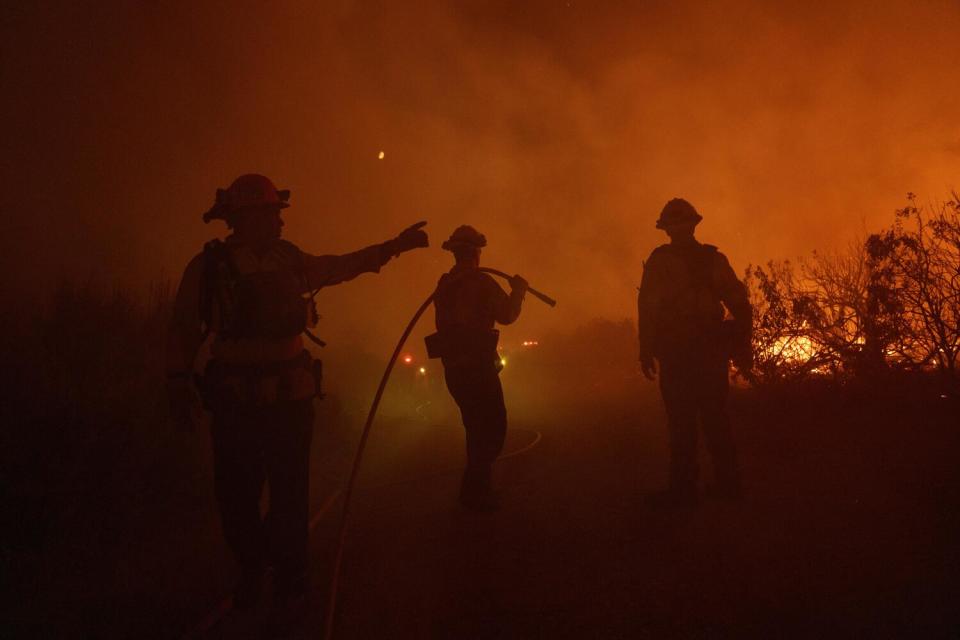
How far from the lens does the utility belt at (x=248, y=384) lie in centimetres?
338

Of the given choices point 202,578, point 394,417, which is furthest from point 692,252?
point 394,417

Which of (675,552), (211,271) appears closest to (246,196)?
(211,271)

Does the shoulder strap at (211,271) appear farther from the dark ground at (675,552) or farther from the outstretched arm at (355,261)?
the dark ground at (675,552)

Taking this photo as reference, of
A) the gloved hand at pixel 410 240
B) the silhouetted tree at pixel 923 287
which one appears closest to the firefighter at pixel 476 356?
the gloved hand at pixel 410 240

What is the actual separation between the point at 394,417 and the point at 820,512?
12.2 meters

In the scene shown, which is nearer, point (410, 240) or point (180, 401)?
point (180, 401)

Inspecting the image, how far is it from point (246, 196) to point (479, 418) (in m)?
2.53

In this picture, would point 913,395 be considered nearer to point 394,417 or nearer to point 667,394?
point 667,394

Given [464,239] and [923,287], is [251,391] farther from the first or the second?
[923,287]

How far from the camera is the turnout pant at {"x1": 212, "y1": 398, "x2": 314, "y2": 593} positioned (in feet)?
11.2

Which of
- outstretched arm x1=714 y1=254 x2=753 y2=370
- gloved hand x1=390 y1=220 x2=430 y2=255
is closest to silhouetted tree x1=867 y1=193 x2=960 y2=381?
outstretched arm x1=714 y1=254 x2=753 y2=370

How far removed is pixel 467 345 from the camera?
529 cm

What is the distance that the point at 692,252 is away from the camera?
16.7 feet

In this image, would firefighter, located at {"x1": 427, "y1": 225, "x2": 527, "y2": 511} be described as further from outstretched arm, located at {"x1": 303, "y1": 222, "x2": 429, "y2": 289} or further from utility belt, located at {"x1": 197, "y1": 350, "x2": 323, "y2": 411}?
utility belt, located at {"x1": 197, "y1": 350, "x2": 323, "y2": 411}
